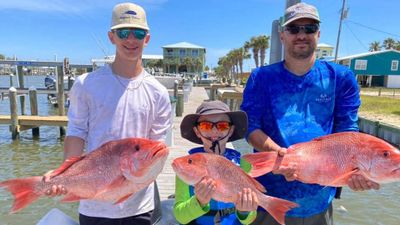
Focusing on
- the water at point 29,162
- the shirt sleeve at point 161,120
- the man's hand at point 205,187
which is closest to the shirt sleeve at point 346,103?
the man's hand at point 205,187

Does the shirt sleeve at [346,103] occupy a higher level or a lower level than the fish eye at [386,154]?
higher

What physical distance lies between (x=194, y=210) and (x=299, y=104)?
112cm

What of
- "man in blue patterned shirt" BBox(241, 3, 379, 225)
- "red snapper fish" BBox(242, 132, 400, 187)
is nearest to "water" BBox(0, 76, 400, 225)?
"man in blue patterned shirt" BBox(241, 3, 379, 225)

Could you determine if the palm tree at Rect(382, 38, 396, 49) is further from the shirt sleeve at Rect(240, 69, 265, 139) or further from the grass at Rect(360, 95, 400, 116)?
the shirt sleeve at Rect(240, 69, 265, 139)

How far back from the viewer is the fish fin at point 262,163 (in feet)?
7.89

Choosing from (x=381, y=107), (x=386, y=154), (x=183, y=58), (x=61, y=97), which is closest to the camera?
(x=386, y=154)

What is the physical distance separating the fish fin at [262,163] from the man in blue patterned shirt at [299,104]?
9.7 inches

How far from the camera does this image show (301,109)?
110 inches

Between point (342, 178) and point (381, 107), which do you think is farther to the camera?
point (381, 107)

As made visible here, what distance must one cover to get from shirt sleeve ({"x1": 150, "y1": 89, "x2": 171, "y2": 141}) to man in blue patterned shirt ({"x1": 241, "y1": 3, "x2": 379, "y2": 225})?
63cm

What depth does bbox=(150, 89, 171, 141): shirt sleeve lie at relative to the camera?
271 centimetres

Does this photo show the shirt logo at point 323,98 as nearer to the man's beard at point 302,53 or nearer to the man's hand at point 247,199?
the man's beard at point 302,53

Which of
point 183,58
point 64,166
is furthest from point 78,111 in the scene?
point 183,58

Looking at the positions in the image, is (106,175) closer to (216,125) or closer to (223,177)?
(223,177)
